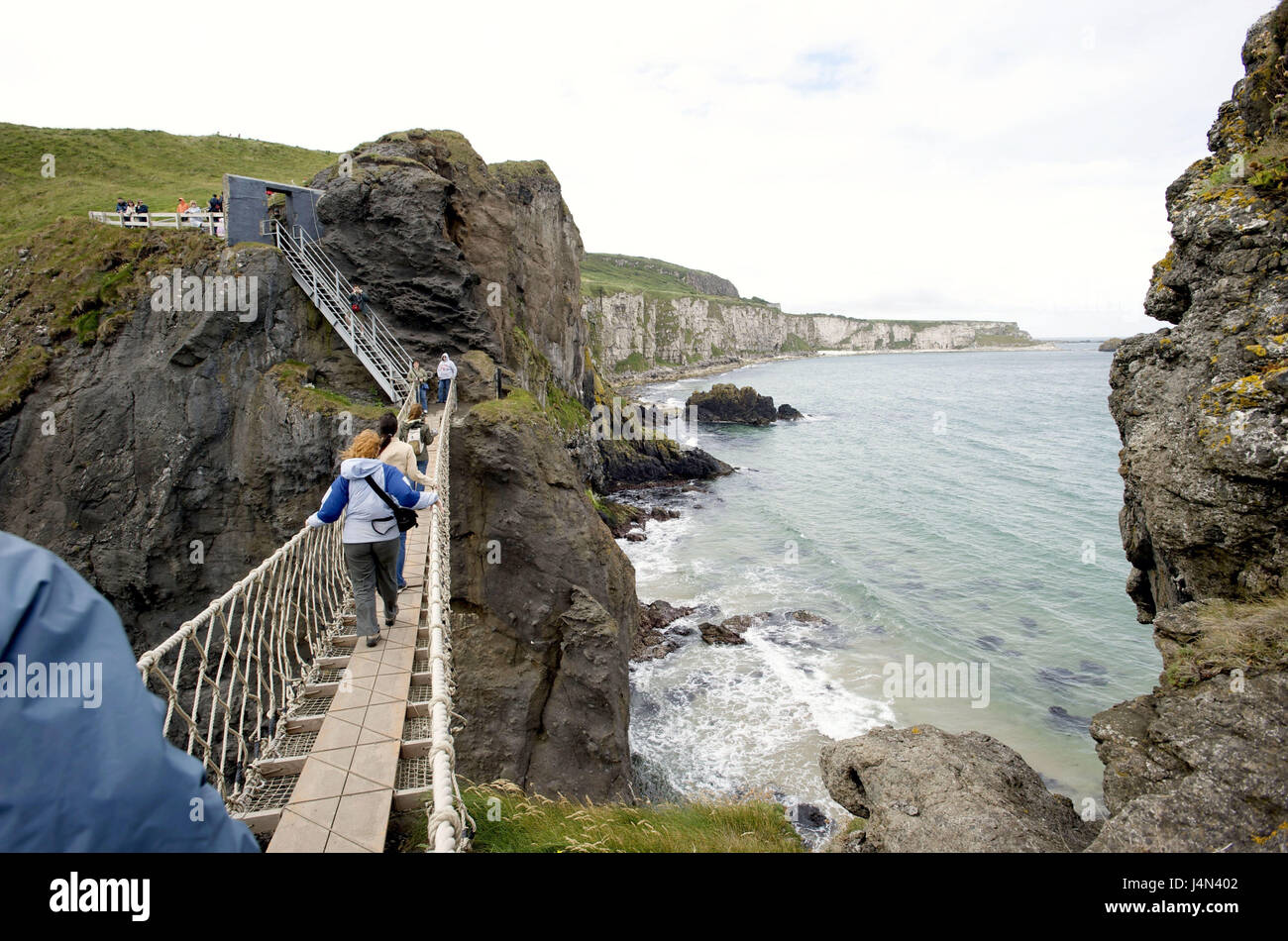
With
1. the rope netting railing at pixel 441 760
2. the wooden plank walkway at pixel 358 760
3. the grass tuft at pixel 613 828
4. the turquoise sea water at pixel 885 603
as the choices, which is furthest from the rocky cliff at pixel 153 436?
the turquoise sea water at pixel 885 603

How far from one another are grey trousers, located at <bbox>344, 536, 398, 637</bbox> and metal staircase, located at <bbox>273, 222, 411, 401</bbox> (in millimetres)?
11407

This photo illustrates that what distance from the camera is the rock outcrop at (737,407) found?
79.7 metres

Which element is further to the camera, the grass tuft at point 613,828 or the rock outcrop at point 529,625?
the rock outcrop at point 529,625

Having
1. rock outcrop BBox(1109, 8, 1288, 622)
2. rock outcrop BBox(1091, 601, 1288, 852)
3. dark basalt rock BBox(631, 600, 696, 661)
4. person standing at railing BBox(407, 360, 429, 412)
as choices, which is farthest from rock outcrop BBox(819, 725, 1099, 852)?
dark basalt rock BBox(631, 600, 696, 661)

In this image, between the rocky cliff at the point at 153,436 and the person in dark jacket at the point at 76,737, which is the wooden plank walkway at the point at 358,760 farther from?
the rocky cliff at the point at 153,436

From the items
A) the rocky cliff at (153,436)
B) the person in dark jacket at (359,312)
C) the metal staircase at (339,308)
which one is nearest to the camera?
the rocky cliff at (153,436)

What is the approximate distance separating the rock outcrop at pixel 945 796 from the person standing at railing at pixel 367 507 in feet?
20.1

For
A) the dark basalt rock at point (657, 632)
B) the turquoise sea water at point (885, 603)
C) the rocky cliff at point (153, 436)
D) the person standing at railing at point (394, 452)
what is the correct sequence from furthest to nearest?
the dark basalt rock at point (657, 632) < the turquoise sea water at point (885, 603) < the rocky cliff at point (153, 436) < the person standing at railing at point (394, 452)

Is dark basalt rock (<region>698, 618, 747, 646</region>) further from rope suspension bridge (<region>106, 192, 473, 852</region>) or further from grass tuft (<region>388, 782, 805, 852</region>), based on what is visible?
rope suspension bridge (<region>106, 192, 473, 852</region>)

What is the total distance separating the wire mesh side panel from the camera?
14.7ft

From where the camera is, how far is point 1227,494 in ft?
24.4

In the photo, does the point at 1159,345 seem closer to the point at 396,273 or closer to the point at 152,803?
the point at 152,803

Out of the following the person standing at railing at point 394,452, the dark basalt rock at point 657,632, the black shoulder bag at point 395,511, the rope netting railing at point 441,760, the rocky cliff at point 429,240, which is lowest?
the dark basalt rock at point 657,632
